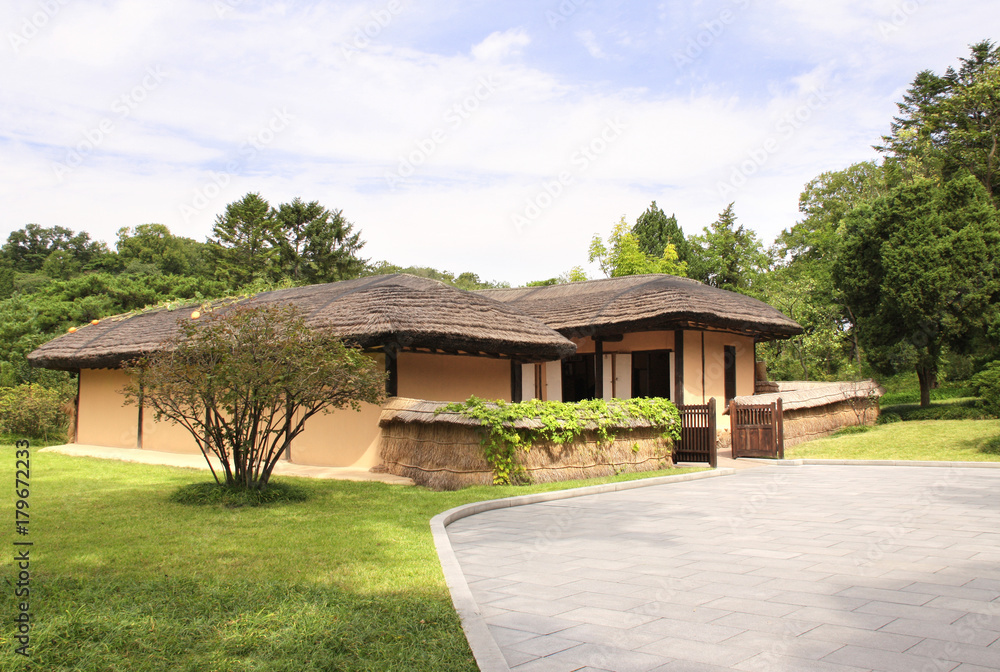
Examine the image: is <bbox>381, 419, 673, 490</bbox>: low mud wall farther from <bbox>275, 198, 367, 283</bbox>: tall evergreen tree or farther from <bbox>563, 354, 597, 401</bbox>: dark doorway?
<bbox>275, 198, 367, 283</bbox>: tall evergreen tree

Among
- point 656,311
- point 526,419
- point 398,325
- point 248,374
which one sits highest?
point 656,311

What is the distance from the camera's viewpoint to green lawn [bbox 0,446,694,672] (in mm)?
3830

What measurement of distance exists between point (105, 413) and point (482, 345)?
1147 cm

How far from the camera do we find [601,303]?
1917cm

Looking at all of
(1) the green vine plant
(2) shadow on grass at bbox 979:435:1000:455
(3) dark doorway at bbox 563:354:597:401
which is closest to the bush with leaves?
(3) dark doorway at bbox 563:354:597:401

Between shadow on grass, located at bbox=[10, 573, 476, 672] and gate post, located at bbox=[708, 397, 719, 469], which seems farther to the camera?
gate post, located at bbox=[708, 397, 719, 469]

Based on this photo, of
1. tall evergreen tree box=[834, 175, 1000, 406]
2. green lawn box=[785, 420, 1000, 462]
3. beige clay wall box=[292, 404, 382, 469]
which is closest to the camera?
beige clay wall box=[292, 404, 382, 469]

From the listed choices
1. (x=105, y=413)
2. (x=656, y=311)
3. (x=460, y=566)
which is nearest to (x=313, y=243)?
(x=105, y=413)

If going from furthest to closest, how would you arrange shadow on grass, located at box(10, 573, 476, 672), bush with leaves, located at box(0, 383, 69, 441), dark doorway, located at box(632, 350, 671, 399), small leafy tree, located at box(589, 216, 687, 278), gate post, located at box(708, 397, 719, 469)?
small leafy tree, located at box(589, 216, 687, 278), bush with leaves, located at box(0, 383, 69, 441), dark doorway, located at box(632, 350, 671, 399), gate post, located at box(708, 397, 719, 469), shadow on grass, located at box(10, 573, 476, 672)

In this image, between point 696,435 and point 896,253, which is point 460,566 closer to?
point 696,435

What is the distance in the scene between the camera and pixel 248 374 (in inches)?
333

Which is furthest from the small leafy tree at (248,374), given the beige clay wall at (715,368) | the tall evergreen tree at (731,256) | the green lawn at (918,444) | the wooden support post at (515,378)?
the tall evergreen tree at (731,256)

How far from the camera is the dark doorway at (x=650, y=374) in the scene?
19141 millimetres

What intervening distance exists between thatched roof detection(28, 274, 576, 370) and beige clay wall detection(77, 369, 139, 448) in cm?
59
